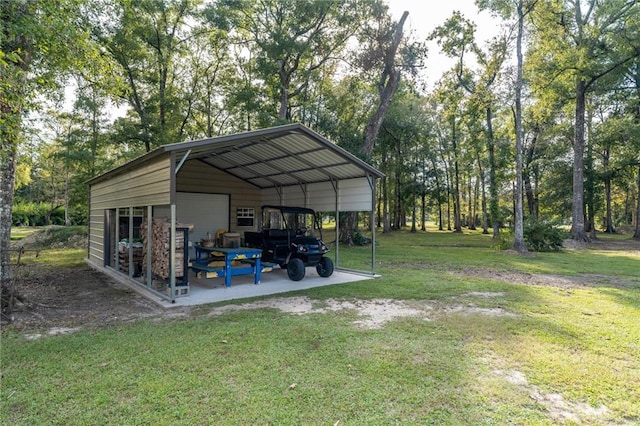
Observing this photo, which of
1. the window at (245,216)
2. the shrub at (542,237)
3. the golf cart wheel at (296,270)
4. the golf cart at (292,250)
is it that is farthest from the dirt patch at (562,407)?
the shrub at (542,237)

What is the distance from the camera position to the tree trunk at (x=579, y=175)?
16.3m

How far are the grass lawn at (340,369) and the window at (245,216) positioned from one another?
6751 millimetres

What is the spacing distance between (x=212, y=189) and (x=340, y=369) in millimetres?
9139

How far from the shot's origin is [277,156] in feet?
29.2

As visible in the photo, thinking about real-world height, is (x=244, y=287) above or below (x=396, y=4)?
below

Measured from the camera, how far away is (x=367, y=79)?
706 inches

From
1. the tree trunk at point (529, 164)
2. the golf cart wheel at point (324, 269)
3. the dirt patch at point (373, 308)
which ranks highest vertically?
the tree trunk at point (529, 164)

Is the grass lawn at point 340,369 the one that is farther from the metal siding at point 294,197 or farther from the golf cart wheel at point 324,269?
the metal siding at point 294,197

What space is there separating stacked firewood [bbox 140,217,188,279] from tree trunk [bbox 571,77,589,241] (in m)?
17.9

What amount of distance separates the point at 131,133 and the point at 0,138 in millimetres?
12303

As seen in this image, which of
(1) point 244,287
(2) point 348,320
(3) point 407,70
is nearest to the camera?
(2) point 348,320

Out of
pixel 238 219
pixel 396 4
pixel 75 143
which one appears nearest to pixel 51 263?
pixel 238 219

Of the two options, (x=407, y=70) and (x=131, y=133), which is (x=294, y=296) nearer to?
(x=131, y=133)

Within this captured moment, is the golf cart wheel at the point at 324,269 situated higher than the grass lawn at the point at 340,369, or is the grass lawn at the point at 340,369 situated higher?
the golf cart wheel at the point at 324,269
